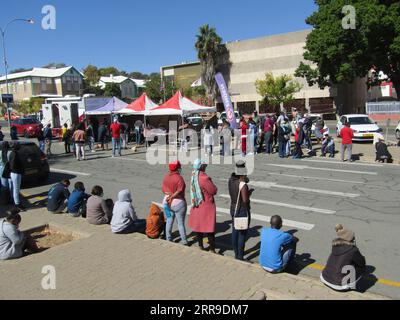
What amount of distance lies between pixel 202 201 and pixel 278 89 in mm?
48204

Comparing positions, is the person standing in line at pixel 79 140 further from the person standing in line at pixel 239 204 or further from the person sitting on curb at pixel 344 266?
the person sitting on curb at pixel 344 266

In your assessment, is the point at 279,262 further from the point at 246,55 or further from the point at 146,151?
the point at 246,55

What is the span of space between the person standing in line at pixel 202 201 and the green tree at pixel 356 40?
35.4 metres

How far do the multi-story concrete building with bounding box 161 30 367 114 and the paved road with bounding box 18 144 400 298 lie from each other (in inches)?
1609

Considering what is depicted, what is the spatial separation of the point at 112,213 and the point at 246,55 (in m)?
57.8

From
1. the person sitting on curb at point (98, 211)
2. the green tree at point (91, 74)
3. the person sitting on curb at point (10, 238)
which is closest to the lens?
the person sitting on curb at point (10, 238)

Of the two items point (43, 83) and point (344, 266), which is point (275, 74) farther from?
point (43, 83)

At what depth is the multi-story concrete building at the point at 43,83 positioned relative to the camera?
10138 cm

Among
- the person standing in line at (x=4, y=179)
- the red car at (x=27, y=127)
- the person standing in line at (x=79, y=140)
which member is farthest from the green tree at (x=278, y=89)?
the person standing in line at (x=4, y=179)

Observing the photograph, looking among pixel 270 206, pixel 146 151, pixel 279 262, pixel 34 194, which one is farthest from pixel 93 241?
pixel 146 151

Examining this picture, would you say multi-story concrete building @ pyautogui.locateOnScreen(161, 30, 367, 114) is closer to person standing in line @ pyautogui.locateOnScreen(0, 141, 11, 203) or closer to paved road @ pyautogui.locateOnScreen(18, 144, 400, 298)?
paved road @ pyautogui.locateOnScreen(18, 144, 400, 298)

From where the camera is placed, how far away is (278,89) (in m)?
52.9

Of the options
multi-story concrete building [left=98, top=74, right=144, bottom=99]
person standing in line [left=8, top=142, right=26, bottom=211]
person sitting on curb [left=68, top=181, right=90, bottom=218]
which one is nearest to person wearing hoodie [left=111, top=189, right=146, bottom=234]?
person sitting on curb [left=68, top=181, right=90, bottom=218]

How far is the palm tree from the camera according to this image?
6456cm
